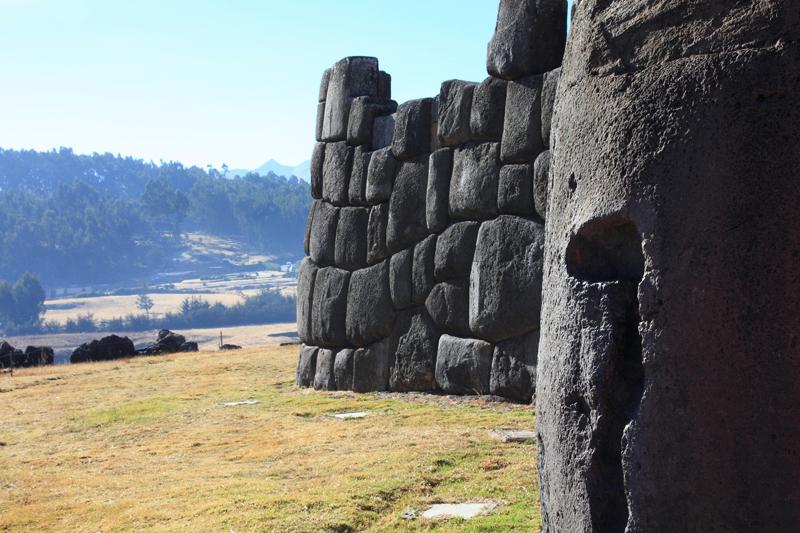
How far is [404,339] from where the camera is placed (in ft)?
40.6

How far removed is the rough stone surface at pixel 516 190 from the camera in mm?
10672

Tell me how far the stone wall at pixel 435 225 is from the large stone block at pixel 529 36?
12 millimetres

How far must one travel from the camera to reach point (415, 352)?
12.2m

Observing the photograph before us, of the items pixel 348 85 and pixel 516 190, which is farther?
pixel 348 85

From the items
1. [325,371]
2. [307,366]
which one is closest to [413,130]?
[325,371]

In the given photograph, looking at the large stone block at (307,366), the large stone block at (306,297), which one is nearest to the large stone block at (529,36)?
the large stone block at (306,297)

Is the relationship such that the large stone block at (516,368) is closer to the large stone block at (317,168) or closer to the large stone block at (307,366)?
the large stone block at (307,366)

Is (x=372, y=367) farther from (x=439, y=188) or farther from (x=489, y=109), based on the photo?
(x=489, y=109)

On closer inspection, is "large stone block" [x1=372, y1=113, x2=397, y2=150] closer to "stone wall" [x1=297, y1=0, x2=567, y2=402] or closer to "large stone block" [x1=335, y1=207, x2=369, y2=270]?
"stone wall" [x1=297, y1=0, x2=567, y2=402]

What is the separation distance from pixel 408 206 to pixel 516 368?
253 centimetres

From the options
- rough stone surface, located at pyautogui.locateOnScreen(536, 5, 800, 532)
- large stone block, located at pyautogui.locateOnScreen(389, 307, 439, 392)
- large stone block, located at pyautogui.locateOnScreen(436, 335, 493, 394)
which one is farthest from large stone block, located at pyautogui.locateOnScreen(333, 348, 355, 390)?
rough stone surface, located at pyautogui.locateOnScreen(536, 5, 800, 532)

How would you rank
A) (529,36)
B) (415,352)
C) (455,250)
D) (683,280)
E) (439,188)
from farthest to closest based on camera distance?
(415,352) < (439,188) < (455,250) < (529,36) < (683,280)

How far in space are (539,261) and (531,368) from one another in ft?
3.48

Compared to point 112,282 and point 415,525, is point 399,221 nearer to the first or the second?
point 415,525
